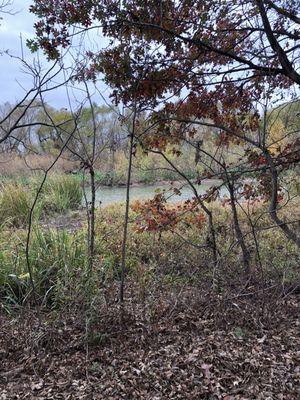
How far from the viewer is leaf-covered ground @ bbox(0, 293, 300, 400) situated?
7.50 ft

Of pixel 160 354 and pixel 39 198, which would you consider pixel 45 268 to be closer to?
pixel 160 354

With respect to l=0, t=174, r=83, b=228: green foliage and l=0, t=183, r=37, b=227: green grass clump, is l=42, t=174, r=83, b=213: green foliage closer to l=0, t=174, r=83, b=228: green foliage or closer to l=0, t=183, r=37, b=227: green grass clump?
l=0, t=174, r=83, b=228: green foliage

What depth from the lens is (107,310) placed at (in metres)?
2.93

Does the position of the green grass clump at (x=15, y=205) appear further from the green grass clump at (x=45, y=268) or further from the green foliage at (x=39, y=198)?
the green grass clump at (x=45, y=268)

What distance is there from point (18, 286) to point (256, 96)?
2911 millimetres

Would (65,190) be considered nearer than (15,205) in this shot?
No

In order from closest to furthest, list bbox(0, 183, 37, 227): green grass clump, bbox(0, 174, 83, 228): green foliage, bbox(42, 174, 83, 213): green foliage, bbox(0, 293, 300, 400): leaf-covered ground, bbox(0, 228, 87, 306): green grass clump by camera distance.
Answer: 1. bbox(0, 293, 300, 400): leaf-covered ground
2. bbox(0, 228, 87, 306): green grass clump
3. bbox(0, 174, 83, 228): green foliage
4. bbox(0, 183, 37, 227): green grass clump
5. bbox(42, 174, 83, 213): green foliage

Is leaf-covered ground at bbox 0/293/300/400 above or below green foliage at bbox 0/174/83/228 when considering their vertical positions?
below

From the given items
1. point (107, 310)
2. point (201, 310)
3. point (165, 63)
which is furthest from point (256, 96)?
point (107, 310)

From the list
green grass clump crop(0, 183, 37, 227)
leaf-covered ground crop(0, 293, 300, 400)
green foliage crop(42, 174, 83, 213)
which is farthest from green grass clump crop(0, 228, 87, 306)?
green foliage crop(42, 174, 83, 213)

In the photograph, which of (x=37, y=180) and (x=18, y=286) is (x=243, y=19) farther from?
(x=37, y=180)

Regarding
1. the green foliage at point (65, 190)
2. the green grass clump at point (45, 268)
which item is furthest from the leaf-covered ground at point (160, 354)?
the green foliage at point (65, 190)

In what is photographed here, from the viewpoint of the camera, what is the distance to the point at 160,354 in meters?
2.62

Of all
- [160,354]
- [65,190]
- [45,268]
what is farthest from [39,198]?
[160,354]
